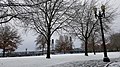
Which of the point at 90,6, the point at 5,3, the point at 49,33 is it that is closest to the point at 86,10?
the point at 90,6

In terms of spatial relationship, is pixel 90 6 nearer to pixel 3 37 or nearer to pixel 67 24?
pixel 67 24

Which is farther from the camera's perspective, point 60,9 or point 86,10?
point 86,10

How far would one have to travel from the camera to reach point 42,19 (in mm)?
27719

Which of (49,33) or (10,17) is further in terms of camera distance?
(49,33)

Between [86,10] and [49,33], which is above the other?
[86,10]

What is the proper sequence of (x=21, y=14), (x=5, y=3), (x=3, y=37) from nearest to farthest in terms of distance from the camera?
(x=5, y=3) → (x=21, y=14) → (x=3, y=37)

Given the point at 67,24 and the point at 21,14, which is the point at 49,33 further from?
the point at 21,14

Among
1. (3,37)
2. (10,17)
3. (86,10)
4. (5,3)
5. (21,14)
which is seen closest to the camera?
(5,3)

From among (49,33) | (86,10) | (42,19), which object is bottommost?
(49,33)

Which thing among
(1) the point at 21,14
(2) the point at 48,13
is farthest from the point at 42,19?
(1) the point at 21,14

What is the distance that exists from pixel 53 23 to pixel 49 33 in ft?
5.85

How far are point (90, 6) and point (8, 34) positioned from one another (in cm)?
2838

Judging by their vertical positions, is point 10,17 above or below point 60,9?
below

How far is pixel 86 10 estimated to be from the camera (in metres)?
36.5
